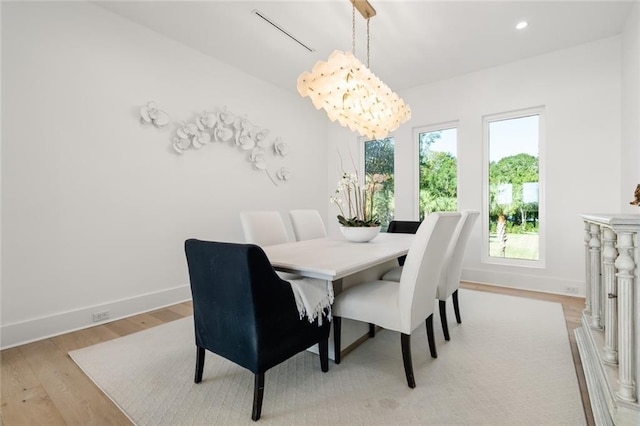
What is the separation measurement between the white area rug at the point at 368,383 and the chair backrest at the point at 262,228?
36.0 inches

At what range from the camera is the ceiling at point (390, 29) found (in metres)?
2.67

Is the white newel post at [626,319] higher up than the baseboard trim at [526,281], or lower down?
higher up

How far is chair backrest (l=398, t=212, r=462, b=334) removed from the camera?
158 centimetres

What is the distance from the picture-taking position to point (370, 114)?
2.42 metres

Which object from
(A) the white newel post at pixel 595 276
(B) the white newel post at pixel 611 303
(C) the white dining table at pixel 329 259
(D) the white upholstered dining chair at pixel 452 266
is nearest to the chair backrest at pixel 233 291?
(C) the white dining table at pixel 329 259

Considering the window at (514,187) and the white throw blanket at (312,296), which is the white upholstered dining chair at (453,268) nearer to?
the white throw blanket at (312,296)

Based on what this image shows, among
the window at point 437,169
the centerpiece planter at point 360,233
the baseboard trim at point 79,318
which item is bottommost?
the baseboard trim at point 79,318

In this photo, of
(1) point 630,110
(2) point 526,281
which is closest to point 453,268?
(2) point 526,281

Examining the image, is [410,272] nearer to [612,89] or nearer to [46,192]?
[46,192]

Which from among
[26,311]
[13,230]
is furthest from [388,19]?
[26,311]

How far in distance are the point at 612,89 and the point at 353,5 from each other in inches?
113

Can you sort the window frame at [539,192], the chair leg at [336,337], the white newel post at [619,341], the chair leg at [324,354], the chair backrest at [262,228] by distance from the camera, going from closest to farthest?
the white newel post at [619,341]
the chair leg at [324,354]
the chair leg at [336,337]
the chair backrest at [262,228]
the window frame at [539,192]

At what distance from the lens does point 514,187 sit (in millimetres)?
3805

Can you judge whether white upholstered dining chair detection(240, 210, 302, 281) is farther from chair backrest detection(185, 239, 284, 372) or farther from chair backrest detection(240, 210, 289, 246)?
chair backrest detection(185, 239, 284, 372)
